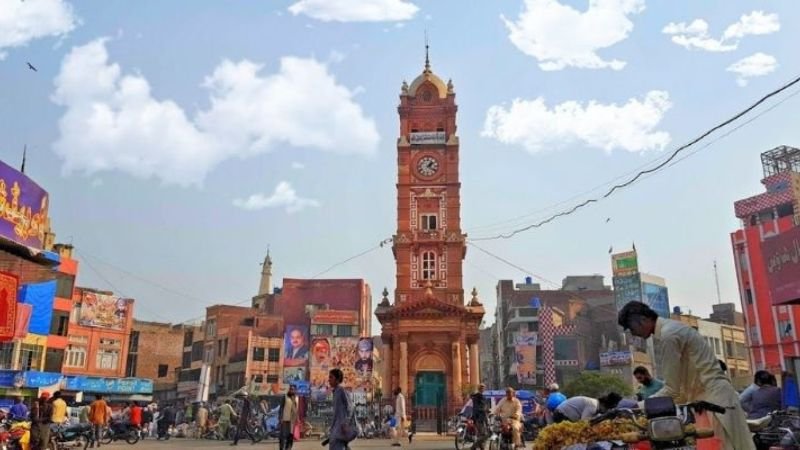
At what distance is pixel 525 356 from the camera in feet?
187

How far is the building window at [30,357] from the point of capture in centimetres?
Result: 3809

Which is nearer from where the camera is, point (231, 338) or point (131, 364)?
point (231, 338)

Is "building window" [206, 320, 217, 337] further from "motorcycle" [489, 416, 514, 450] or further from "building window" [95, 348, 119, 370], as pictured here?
"motorcycle" [489, 416, 514, 450]

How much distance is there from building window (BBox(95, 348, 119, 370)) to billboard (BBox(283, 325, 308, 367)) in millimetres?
14265

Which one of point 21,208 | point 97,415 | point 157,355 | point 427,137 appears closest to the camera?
point 21,208

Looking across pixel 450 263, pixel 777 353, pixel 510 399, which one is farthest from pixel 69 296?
pixel 777 353

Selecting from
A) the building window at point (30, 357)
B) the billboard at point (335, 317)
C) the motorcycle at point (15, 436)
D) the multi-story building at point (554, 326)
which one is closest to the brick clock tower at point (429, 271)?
the billboard at point (335, 317)

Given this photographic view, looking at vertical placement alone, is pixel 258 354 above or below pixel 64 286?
below

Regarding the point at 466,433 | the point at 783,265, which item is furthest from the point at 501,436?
the point at 783,265

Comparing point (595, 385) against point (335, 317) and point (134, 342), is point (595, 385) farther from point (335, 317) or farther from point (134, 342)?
point (134, 342)

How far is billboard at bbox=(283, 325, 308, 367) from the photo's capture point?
55.9 metres

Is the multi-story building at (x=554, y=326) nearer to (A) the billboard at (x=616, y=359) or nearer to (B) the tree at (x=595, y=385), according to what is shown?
(A) the billboard at (x=616, y=359)

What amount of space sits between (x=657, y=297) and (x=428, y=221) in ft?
88.0

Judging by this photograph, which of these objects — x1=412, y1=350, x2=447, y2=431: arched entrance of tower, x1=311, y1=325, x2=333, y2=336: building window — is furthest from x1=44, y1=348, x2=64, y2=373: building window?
x1=412, y1=350, x2=447, y2=431: arched entrance of tower
